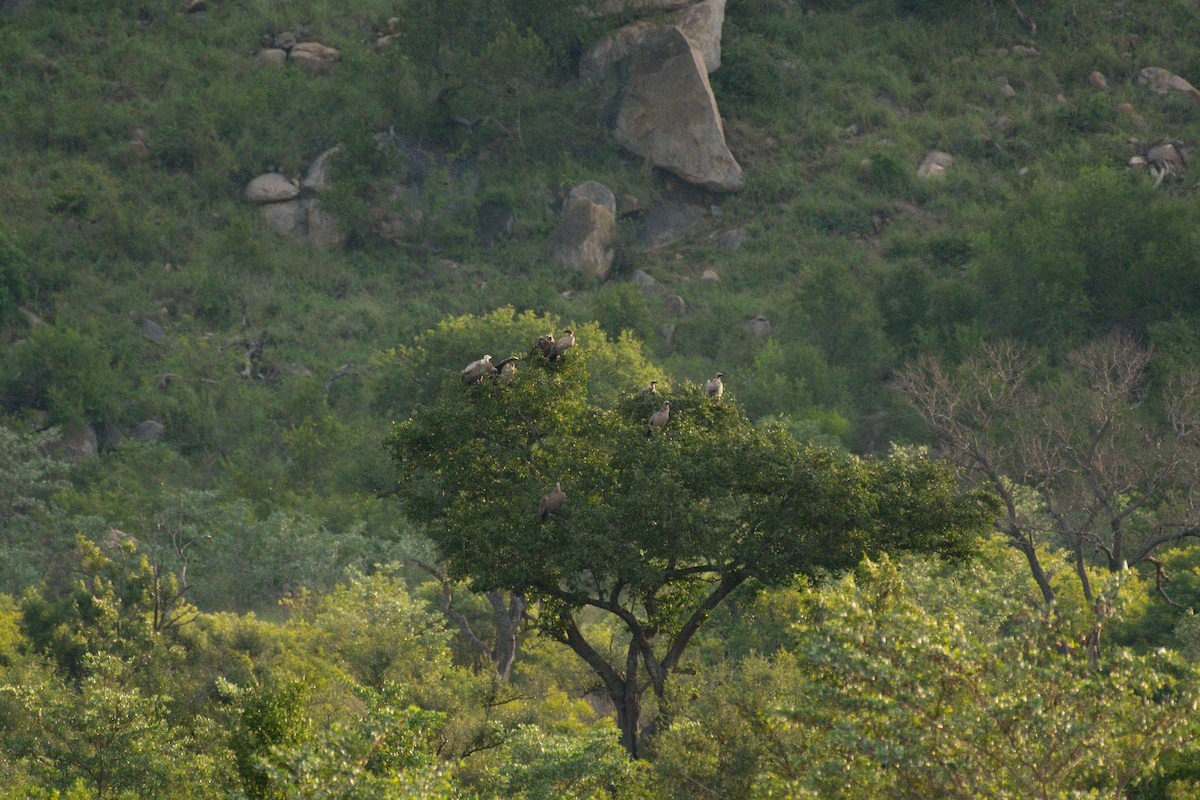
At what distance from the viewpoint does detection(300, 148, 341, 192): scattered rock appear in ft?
219

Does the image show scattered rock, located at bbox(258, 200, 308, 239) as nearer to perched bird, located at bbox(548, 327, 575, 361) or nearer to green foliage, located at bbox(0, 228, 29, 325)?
green foliage, located at bbox(0, 228, 29, 325)

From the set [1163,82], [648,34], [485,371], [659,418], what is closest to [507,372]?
[485,371]

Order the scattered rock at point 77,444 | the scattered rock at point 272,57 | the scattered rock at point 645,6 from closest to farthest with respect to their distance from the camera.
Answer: the scattered rock at point 77,444 → the scattered rock at point 645,6 → the scattered rock at point 272,57

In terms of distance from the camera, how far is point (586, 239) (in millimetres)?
64812

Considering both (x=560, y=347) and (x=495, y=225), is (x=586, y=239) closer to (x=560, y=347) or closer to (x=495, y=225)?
(x=495, y=225)

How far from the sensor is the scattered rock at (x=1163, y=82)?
7144cm

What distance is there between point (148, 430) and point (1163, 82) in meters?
46.6

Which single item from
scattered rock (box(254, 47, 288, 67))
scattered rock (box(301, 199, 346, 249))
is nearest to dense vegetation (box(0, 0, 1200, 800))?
scattered rock (box(301, 199, 346, 249))

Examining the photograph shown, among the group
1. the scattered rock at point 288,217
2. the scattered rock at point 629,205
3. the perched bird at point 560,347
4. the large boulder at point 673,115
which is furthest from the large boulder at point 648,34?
the perched bird at point 560,347

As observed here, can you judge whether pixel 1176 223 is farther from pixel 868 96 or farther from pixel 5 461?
pixel 5 461

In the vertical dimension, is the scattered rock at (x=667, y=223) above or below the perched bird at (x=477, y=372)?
below

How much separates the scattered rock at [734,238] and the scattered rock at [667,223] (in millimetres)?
1600

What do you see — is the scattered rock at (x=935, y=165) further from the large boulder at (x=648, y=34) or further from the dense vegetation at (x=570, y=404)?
the large boulder at (x=648, y=34)

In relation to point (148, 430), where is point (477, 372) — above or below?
above
